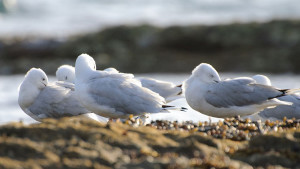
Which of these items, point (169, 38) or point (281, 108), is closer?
point (281, 108)

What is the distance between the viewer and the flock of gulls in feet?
31.0

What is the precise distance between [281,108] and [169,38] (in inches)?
611

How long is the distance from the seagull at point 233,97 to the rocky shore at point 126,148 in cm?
263

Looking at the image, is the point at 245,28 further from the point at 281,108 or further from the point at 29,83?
the point at 29,83

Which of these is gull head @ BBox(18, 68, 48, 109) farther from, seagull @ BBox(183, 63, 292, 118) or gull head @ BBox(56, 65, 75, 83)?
seagull @ BBox(183, 63, 292, 118)

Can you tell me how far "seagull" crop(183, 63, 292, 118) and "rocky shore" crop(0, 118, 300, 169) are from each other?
2.63 meters

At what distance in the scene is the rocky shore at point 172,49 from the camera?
24.2 m

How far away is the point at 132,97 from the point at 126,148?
119 inches

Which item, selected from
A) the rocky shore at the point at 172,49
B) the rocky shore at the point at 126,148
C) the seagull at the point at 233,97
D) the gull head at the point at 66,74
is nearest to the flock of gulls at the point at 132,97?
the seagull at the point at 233,97

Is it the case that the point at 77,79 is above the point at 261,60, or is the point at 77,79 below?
below

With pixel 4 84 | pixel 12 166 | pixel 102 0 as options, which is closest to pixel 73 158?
pixel 12 166

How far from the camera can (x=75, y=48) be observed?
26.5 metres

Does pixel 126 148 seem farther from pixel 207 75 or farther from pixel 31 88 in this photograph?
pixel 207 75

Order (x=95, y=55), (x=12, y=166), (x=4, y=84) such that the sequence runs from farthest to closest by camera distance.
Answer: (x=95, y=55) → (x=4, y=84) → (x=12, y=166)
